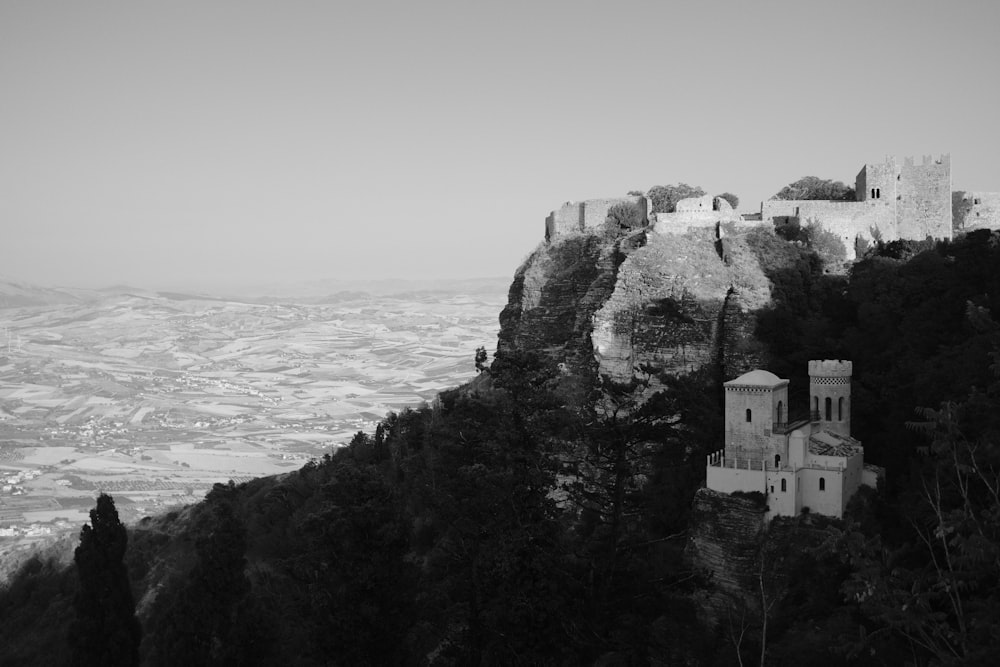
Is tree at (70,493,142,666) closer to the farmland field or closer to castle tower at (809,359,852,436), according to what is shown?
castle tower at (809,359,852,436)

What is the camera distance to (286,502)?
4566cm

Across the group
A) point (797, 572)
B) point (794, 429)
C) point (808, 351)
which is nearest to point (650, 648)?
point (797, 572)

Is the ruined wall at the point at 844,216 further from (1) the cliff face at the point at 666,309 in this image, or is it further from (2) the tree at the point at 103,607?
(2) the tree at the point at 103,607

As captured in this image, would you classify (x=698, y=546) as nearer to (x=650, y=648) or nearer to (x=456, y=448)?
(x=650, y=648)

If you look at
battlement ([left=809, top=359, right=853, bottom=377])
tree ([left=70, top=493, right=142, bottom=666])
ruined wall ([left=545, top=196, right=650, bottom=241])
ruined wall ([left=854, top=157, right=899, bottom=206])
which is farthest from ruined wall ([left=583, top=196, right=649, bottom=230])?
tree ([left=70, top=493, right=142, bottom=666])

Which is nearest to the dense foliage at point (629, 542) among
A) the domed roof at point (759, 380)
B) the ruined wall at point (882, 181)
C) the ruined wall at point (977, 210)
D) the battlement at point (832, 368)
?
the battlement at point (832, 368)

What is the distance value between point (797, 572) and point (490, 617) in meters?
8.85

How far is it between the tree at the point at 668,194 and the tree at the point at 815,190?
4.52 m

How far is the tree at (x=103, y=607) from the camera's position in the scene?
24.7m

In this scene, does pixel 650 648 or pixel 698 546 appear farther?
pixel 698 546

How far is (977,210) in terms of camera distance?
39.1 metres

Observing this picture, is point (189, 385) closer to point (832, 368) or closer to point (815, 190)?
point (815, 190)

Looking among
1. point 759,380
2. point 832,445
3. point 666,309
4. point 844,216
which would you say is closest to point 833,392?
point 832,445

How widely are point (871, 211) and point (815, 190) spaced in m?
7.91
